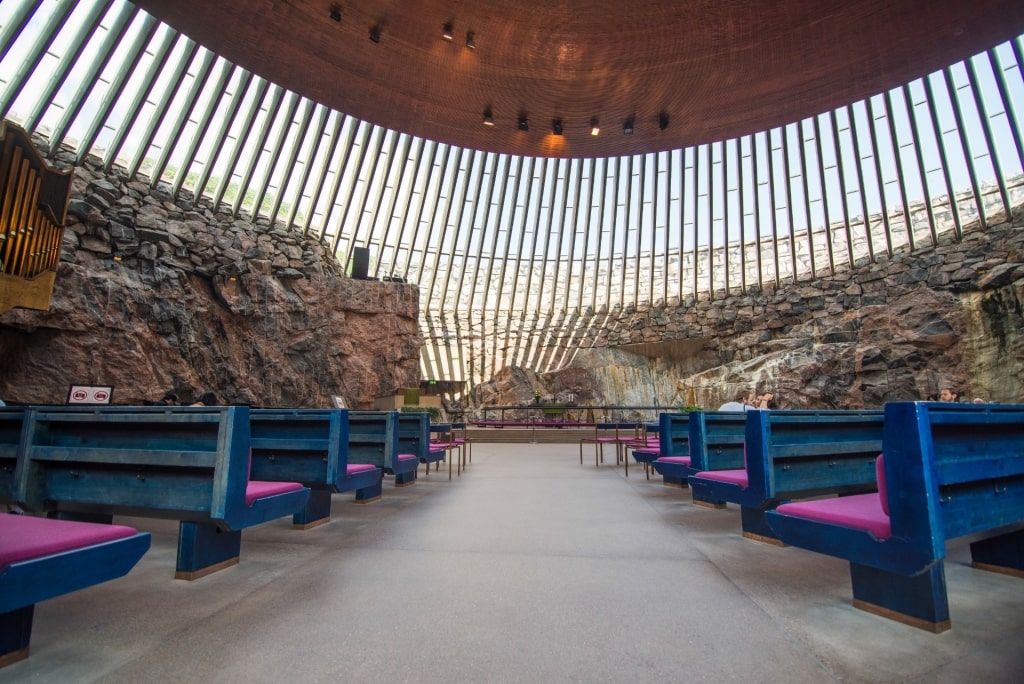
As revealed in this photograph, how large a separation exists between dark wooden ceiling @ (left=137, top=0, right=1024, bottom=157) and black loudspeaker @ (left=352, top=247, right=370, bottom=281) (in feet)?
16.0

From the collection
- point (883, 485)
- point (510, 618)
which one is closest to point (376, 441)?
point (510, 618)

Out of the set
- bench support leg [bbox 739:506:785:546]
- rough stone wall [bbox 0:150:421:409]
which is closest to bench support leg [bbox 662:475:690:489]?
bench support leg [bbox 739:506:785:546]

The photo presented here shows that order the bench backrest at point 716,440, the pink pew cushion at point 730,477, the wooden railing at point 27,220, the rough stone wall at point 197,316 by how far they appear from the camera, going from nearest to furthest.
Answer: the pink pew cushion at point 730,477
the bench backrest at point 716,440
the wooden railing at point 27,220
the rough stone wall at point 197,316

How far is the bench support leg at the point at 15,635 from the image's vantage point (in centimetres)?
143

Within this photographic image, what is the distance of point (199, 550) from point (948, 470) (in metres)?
3.04

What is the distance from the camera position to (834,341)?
1473 cm

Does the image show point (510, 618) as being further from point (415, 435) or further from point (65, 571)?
point (415, 435)

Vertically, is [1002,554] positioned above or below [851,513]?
below

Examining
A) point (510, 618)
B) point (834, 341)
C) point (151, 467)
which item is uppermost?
point (834, 341)

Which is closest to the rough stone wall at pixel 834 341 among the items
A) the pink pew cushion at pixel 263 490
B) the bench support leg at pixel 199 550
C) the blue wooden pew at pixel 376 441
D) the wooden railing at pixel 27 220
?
the wooden railing at pixel 27 220

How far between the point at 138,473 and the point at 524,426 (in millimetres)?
11792

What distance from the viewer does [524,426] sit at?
13609 millimetres

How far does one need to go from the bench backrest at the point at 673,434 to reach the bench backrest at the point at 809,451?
6.60ft

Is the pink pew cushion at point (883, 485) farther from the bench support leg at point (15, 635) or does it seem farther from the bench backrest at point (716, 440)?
the bench support leg at point (15, 635)
